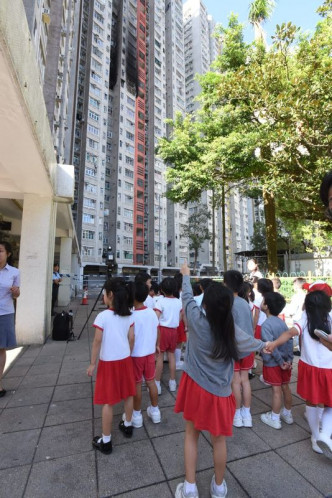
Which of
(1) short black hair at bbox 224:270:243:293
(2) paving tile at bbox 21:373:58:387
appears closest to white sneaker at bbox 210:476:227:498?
(1) short black hair at bbox 224:270:243:293

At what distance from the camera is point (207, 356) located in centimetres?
192

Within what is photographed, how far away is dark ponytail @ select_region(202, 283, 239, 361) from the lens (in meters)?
1.79

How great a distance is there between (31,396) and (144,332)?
2.06m

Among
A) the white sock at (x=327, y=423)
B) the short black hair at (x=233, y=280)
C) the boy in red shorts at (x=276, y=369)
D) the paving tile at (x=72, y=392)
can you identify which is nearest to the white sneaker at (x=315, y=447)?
the white sock at (x=327, y=423)

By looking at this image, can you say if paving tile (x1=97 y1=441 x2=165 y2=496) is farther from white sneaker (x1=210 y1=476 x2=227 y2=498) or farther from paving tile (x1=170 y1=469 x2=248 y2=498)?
white sneaker (x1=210 y1=476 x2=227 y2=498)

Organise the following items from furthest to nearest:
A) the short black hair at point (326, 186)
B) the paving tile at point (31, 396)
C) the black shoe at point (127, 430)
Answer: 1. the paving tile at point (31, 396)
2. the black shoe at point (127, 430)
3. the short black hair at point (326, 186)

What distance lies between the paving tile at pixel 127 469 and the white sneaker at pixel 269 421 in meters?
1.36

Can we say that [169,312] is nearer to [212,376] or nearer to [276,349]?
[276,349]

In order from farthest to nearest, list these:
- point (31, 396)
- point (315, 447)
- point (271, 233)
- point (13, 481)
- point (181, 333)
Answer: point (271, 233) → point (181, 333) → point (31, 396) → point (315, 447) → point (13, 481)

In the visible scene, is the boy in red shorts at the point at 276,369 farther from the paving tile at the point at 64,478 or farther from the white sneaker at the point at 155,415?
the paving tile at the point at 64,478

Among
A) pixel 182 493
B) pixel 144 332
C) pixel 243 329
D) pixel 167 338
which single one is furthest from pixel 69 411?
pixel 243 329

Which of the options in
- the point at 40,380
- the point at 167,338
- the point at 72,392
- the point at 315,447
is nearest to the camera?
the point at 315,447

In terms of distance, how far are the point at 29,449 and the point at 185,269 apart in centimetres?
230

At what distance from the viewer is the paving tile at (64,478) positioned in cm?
192
